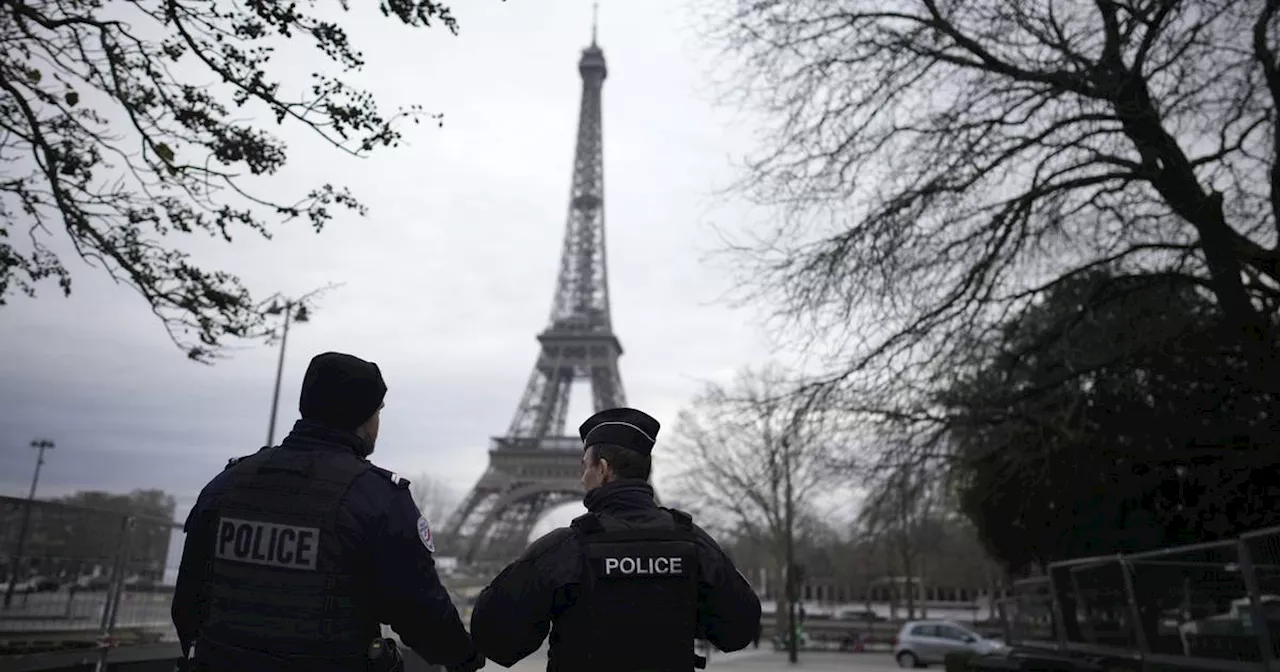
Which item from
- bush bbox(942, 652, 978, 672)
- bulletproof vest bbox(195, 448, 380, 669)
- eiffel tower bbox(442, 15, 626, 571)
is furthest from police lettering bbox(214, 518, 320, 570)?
eiffel tower bbox(442, 15, 626, 571)

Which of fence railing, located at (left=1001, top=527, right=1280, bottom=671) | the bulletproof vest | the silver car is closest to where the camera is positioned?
the bulletproof vest

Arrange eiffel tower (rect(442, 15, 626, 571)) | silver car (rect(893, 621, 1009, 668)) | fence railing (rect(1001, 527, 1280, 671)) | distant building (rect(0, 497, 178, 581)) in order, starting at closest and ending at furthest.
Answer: fence railing (rect(1001, 527, 1280, 671)) → distant building (rect(0, 497, 178, 581)) → silver car (rect(893, 621, 1009, 668)) → eiffel tower (rect(442, 15, 626, 571))

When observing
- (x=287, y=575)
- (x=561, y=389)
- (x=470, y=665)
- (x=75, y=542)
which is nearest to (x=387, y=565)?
(x=287, y=575)

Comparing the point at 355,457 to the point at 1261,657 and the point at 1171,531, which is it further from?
the point at 1171,531

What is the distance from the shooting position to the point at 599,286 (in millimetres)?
56438

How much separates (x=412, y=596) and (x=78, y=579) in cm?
653

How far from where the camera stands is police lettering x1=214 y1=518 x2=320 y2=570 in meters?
2.34

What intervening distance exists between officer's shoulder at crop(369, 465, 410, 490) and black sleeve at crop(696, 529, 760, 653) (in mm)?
982

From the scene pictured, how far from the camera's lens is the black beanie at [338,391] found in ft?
8.61

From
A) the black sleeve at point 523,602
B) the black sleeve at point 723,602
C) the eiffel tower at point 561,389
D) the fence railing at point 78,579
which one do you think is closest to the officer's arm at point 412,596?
the black sleeve at point 523,602

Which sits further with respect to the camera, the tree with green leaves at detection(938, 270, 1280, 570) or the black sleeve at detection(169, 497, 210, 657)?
the tree with green leaves at detection(938, 270, 1280, 570)

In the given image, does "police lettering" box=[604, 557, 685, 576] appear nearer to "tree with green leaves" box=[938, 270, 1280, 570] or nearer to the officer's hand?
the officer's hand

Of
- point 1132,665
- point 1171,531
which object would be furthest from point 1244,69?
point 1171,531

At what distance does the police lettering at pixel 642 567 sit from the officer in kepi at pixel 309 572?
1.58ft
